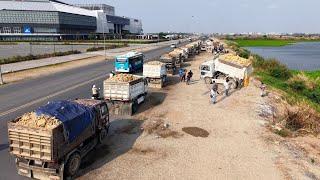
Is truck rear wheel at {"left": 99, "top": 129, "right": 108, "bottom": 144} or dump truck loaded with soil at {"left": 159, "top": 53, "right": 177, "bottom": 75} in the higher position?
dump truck loaded with soil at {"left": 159, "top": 53, "right": 177, "bottom": 75}

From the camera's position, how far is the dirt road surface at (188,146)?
15633 mm

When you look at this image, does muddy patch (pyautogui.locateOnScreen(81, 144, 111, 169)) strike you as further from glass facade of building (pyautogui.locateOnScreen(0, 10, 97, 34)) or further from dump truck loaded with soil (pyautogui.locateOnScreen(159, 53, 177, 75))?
glass facade of building (pyautogui.locateOnScreen(0, 10, 97, 34))

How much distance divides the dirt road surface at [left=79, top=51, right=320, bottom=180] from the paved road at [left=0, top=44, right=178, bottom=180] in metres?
4.15

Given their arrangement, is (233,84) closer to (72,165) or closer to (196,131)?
(196,131)

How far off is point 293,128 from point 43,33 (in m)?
160

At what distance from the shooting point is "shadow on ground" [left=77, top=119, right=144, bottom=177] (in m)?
16.4

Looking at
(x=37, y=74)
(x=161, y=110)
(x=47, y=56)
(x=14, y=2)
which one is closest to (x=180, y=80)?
(x=161, y=110)

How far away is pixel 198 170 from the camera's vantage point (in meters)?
15.8

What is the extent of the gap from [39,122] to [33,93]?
63.2 ft

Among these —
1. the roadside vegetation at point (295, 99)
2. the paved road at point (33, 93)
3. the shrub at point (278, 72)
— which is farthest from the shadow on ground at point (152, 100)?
the shrub at point (278, 72)

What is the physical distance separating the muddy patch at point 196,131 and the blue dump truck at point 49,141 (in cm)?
781

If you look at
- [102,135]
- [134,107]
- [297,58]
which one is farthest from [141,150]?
[297,58]

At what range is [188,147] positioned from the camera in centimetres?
1873

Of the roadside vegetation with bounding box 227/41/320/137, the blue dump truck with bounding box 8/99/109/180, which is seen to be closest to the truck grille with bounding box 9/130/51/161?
the blue dump truck with bounding box 8/99/109/180
